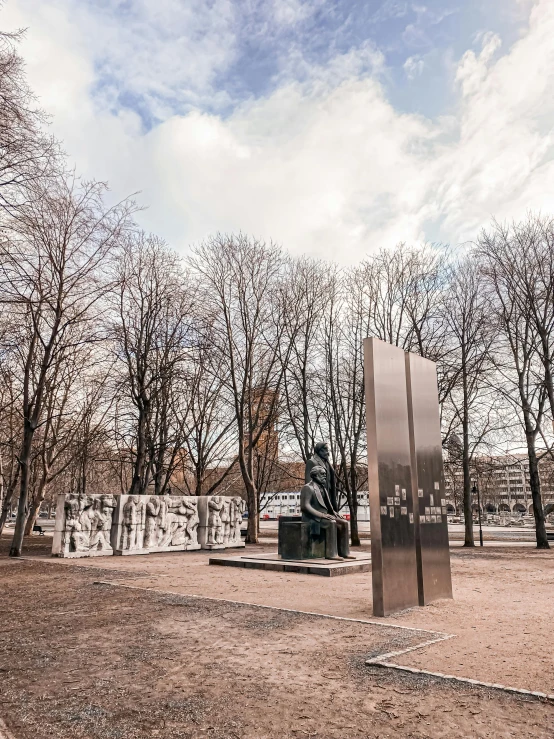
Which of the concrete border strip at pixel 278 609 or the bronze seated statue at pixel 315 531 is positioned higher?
the bronze seated statue at pixel 315 531

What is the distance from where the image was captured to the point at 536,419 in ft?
73.5

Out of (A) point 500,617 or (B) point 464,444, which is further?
(B) point 464,444

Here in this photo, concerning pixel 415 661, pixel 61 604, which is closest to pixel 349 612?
pixel 415 661

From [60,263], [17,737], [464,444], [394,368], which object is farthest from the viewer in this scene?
[464,444]

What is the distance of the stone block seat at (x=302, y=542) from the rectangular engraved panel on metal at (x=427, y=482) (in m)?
6.29

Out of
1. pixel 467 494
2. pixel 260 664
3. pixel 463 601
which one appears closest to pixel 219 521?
pixel 467 494

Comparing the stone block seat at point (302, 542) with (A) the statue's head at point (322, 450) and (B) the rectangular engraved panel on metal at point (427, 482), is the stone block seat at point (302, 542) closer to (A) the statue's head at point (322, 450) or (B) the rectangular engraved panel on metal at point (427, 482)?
(A) the statue's head at point (322, 450)

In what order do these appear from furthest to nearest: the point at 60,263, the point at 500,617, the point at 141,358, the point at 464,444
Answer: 1. the point at 464,444
2. the point at 141,358
3. the point at 60,263
4. the point at 500,617

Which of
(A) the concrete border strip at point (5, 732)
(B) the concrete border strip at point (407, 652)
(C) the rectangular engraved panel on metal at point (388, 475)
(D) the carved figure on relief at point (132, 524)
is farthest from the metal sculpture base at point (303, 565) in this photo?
(A) the concrete border strip at point (5, 732)

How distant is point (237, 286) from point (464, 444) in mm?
12801

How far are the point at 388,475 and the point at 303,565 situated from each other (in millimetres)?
6802

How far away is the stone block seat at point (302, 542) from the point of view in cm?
1608

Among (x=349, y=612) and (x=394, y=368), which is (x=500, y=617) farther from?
(x=394, y=368)

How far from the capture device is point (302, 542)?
53.1 feet
